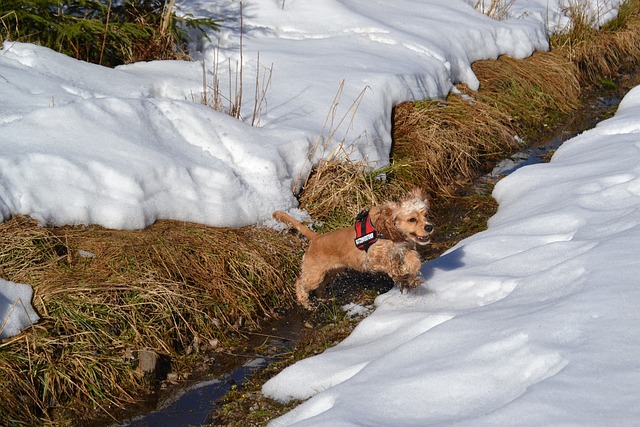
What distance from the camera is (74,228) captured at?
5.44m

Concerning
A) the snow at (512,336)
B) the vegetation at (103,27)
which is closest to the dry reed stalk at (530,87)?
the snow at (512,336)

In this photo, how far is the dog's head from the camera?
192 inches

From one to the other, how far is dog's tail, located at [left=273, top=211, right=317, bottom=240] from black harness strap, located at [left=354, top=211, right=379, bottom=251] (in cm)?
59

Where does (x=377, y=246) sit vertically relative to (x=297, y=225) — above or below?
above

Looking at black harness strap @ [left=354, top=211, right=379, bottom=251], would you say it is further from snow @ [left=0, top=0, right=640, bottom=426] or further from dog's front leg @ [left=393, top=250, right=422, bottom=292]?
snow @ [left=0, top=0, right=640, bottom=426]

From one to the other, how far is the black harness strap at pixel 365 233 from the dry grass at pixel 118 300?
0.90m

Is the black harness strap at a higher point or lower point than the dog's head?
lower

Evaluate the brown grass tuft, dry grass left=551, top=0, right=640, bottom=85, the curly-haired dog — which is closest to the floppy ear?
the curly-haired dog

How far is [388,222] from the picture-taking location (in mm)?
4961

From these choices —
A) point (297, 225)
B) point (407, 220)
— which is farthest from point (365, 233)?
point (297, 225)

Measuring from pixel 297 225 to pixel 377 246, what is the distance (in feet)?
2.87

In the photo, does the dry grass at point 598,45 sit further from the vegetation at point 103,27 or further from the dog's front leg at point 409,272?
the dog's front leg at point 409,272

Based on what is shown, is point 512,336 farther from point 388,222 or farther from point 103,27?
point 103,27

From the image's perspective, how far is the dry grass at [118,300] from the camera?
14.4ft
